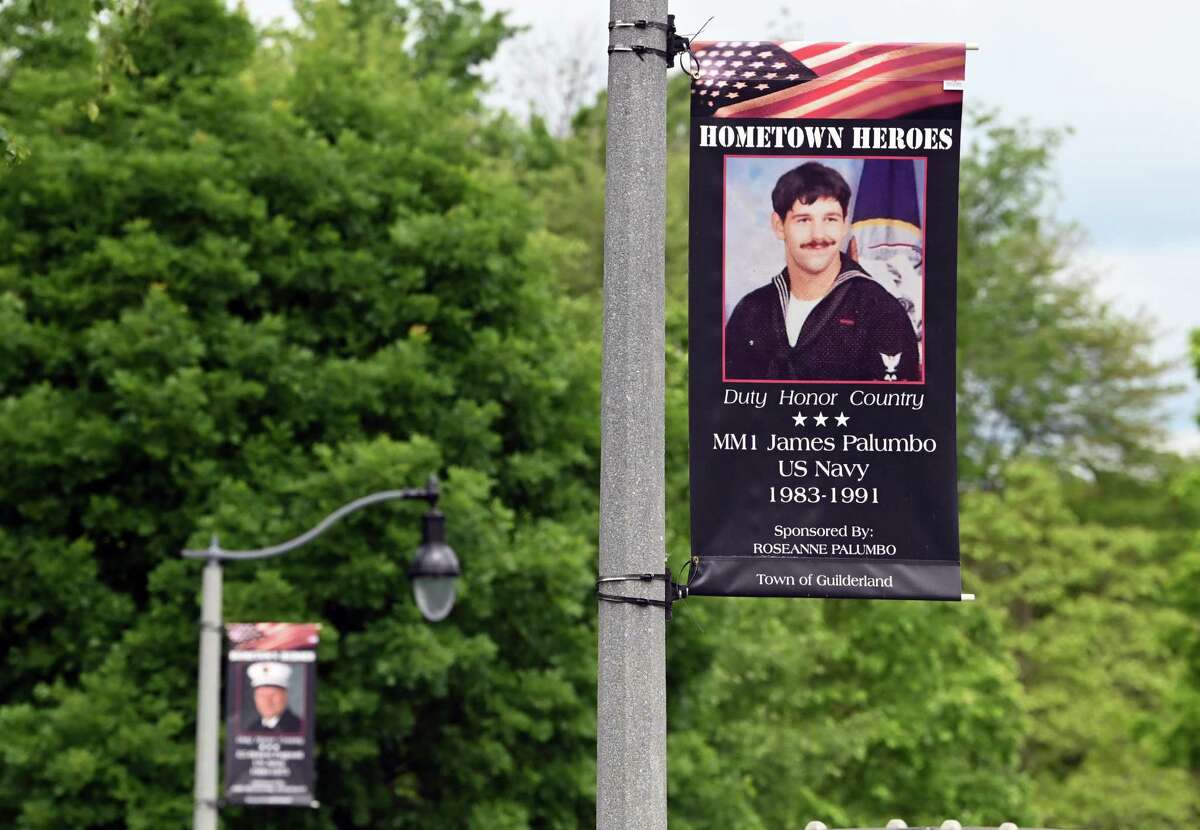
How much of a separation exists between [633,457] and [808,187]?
110 centimetres

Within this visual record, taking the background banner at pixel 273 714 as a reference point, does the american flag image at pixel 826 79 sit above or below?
above

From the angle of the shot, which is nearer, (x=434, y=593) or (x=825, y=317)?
(x=825, y=317)

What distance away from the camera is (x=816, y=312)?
6367 mm

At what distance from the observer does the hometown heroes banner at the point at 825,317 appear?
629 cm

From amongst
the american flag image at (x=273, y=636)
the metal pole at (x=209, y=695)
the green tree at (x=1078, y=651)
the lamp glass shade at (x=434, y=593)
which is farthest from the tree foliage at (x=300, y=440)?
the green tree at (x=1078, y=651)

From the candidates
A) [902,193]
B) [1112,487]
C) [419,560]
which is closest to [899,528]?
[902,193]

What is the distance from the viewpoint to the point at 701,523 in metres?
6.30

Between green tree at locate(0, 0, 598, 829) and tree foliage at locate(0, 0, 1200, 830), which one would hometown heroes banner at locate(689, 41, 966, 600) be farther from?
green tree at locate(0, 0, 598, 829)

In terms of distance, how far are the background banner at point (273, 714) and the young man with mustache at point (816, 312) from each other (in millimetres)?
14435

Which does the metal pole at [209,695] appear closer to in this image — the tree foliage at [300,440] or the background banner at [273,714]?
the background banner at [273,714]

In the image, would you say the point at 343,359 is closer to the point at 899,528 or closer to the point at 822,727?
the point at 822,727

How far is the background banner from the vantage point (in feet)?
66.2

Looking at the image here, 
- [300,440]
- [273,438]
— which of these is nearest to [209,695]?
[273,438]

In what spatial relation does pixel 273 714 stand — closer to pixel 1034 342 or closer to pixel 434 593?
pixel 434 593
